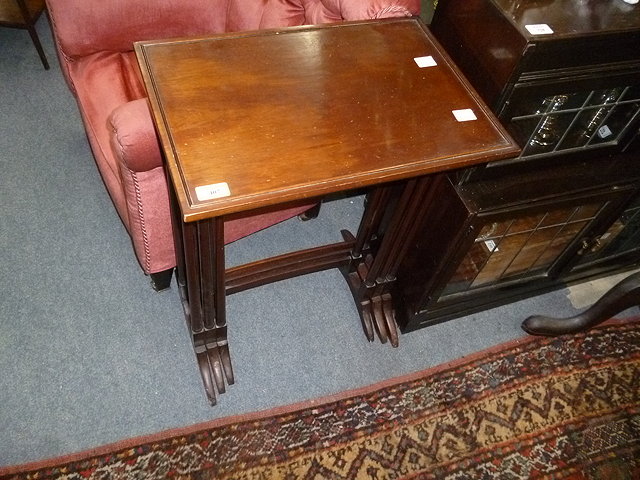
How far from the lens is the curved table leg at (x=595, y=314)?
1.66 meters

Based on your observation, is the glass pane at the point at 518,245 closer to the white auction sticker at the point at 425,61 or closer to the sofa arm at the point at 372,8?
the white auction sticker at the point at 425,61

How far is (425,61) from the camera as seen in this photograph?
1.21m

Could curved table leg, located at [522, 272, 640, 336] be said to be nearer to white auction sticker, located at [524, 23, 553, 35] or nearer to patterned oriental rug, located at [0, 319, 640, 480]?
patterned oriental rug, located at [0, 319, 640, 480]

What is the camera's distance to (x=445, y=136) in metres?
1.06

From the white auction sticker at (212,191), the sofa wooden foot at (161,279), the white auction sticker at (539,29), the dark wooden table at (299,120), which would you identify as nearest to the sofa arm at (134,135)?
the dark wooden table at (299,120)

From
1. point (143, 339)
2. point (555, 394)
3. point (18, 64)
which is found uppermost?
point (18, 64)

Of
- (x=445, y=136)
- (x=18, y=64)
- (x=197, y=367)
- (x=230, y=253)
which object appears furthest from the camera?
(x=18, y=64)

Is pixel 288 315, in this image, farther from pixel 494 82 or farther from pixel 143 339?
pixel 494 82

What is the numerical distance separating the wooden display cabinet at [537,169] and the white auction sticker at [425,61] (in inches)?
4.3

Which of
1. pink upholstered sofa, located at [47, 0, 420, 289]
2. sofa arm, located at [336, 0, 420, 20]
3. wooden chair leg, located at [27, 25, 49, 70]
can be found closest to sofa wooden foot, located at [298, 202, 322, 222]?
pink upholstered sofa, located at [47, 0, 420, 289]

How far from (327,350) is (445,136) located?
0.95 metres

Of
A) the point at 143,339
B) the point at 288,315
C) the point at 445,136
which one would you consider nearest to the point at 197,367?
the point at 143,339

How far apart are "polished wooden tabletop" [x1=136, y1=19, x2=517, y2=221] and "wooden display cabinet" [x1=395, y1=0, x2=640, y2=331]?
4.9 inches

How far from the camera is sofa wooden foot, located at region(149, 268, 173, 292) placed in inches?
66.3
